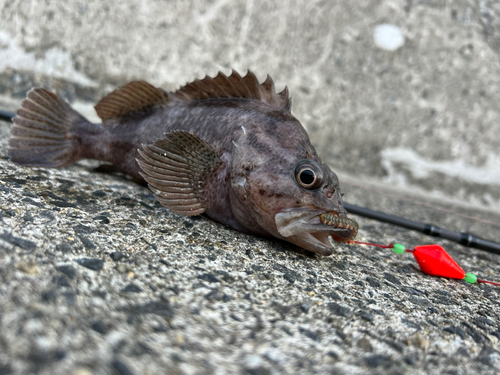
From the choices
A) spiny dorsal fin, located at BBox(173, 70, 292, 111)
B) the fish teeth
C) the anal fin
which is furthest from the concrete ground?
spiny dorsal fin, located at BBox(173, 70, 292, 111)

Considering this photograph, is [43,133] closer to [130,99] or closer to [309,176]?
[130,99]

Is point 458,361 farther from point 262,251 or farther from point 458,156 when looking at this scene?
point 458,156

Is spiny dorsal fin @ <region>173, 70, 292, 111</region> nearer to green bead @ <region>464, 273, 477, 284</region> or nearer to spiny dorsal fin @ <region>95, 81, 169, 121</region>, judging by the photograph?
spiny dorsal fin @ <region>95, 81, 169, 121</region>

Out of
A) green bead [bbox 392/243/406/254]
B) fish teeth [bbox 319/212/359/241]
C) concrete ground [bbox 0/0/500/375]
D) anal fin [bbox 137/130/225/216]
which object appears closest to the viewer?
concrete ground [bbox 0/0/500/375]

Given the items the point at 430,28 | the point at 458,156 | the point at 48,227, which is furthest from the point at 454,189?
the point at 48,227

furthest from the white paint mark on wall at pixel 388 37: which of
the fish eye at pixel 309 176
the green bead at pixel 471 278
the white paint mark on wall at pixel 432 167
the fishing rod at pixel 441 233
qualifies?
the fish eye at pixel 309 176
